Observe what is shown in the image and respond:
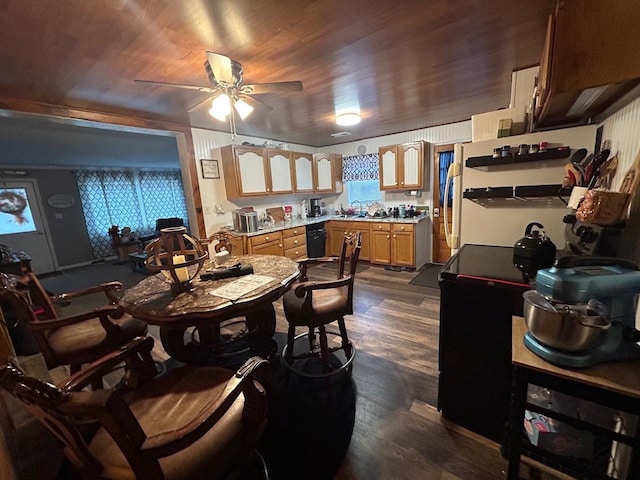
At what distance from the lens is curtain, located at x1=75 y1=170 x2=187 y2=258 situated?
645 cm

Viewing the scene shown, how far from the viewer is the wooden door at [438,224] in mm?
4496

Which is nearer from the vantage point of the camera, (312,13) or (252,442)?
(252,442)

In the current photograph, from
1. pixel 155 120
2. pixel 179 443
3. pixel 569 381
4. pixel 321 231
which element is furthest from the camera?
pixel 321 231

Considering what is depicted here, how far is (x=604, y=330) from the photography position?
2.70 ft

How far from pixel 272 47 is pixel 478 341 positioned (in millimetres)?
2141

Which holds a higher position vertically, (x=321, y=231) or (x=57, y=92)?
(x=57, y=92)

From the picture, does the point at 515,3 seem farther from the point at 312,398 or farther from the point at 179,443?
the point at 312,398

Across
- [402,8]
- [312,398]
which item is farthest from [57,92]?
[312,398]

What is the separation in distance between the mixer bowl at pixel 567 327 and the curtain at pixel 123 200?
330 inches

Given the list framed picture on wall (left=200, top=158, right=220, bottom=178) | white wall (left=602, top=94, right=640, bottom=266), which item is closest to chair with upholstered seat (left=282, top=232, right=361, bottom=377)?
white wall (left=602, top=94, right=640, bottom=266)

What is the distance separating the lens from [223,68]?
1.79 metres

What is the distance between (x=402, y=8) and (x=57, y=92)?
9.10 feet

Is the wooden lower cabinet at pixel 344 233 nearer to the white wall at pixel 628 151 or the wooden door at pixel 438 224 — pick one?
the wooden door at pixel 438 224

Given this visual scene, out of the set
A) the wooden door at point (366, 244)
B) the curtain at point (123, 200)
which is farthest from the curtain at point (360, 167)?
the curtain at point (123, 200)
